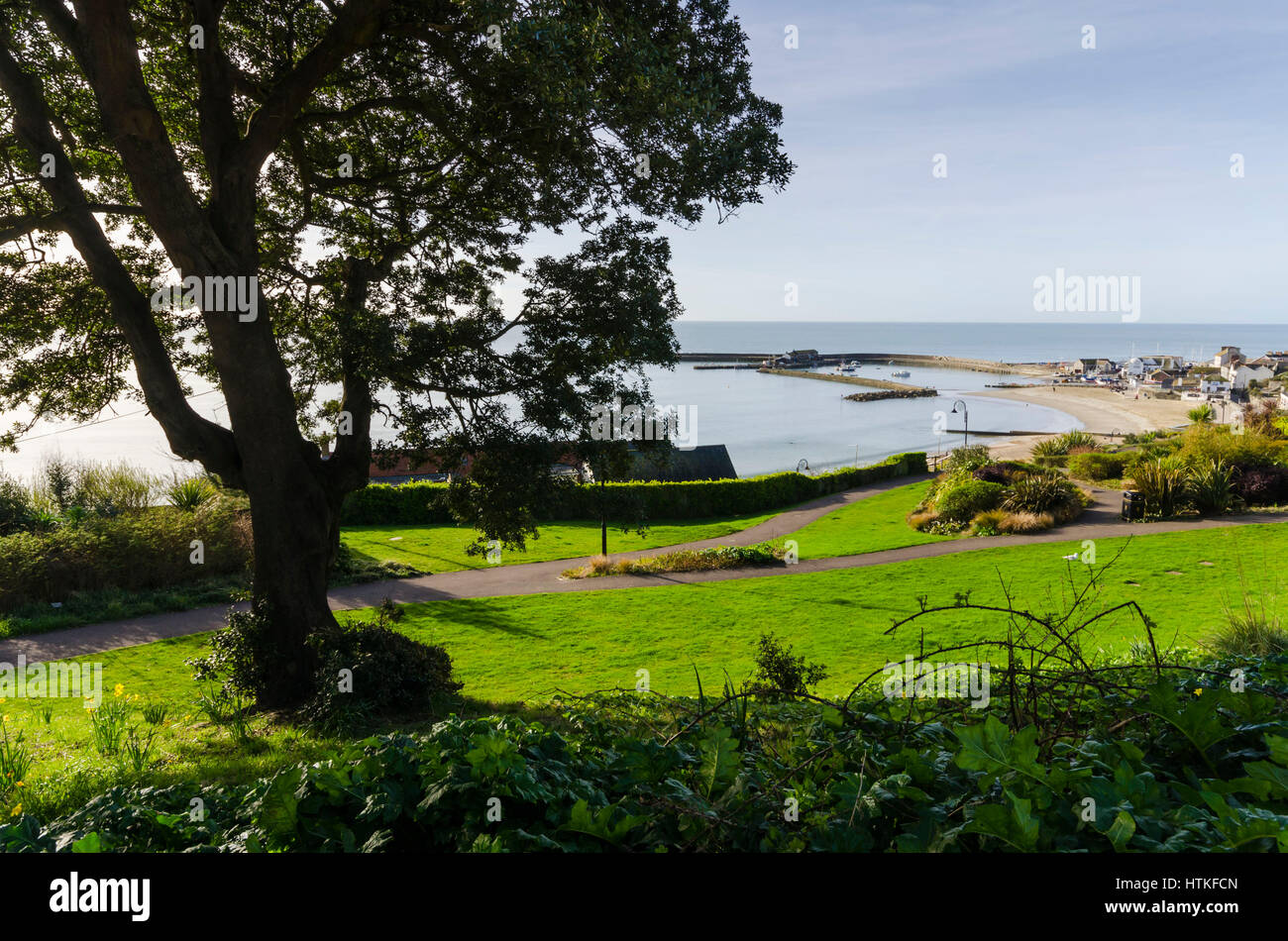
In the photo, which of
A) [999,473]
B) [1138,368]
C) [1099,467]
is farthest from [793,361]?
[999,473]

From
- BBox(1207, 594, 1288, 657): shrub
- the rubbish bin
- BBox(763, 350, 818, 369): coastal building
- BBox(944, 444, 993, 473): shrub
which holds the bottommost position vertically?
BBox(1207, 594, 1288, 657): shrub

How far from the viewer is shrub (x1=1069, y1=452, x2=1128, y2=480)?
26.8m

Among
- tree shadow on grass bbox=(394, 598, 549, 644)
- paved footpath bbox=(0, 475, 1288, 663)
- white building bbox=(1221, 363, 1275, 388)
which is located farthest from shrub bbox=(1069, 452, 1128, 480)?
white building bbox=(1221, 363, 1275, 388)

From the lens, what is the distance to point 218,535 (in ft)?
63.6

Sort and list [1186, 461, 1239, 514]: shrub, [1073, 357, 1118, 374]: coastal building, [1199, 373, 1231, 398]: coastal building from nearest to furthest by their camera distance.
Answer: [1186, 461, 1239, 514]: shrub
[1199, 373, 1231, 398]: coastal building
[1073, 357, 1118, 374]: coastal building

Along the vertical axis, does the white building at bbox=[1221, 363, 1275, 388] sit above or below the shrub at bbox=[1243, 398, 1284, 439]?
above

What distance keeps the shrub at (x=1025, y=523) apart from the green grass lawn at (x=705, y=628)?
234 centimetres

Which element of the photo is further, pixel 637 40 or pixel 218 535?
pixel 218 535

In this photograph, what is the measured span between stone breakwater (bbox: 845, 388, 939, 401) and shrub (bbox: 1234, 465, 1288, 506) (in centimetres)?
8236

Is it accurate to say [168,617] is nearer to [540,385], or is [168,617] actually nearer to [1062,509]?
[540,385]

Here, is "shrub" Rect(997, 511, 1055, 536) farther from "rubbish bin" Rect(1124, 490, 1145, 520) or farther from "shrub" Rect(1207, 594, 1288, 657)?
"shrub" Rect(1207, 594, 1288, 657)

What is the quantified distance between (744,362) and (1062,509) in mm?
147952

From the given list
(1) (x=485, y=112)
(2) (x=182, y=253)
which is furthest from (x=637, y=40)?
(2) (x=182, y=253)

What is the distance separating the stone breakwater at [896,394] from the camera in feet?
337
